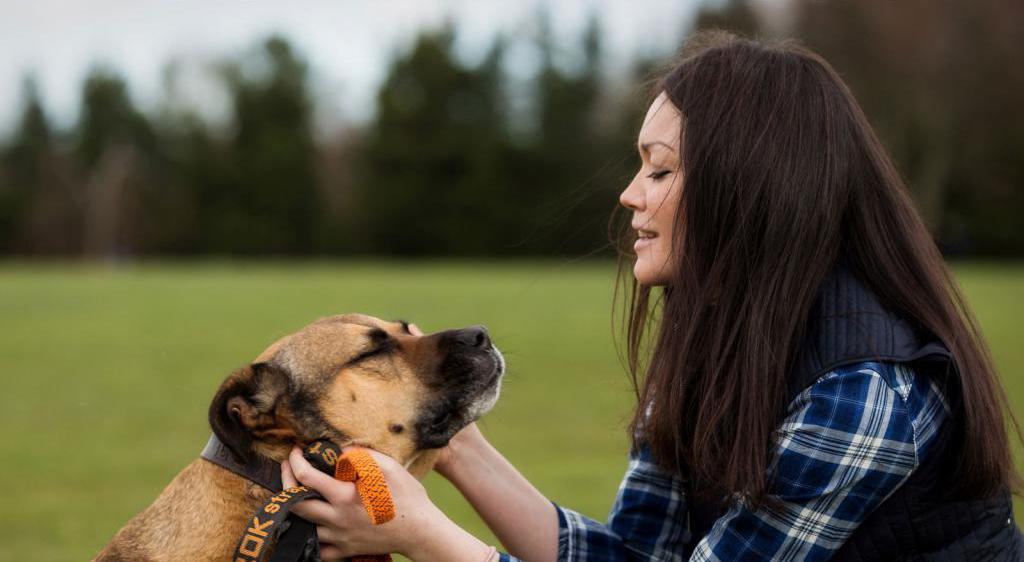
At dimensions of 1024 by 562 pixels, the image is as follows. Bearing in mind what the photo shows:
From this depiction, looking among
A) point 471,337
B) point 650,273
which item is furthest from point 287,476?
point 650,273

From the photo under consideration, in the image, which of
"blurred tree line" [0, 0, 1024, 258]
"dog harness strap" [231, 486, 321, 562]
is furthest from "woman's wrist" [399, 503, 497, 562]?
"blurred tree line" [0, 0, 1024, 258]

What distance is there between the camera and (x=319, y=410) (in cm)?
341

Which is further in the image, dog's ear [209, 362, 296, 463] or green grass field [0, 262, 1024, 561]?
green grass field [0, 262, 1024, 561]

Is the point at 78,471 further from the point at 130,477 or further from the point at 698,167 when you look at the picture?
the point at 698,167

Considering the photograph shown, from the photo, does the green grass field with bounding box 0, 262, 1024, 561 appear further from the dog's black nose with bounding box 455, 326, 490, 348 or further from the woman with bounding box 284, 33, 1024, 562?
the woman with bounding box 284, 33, 1024, 562

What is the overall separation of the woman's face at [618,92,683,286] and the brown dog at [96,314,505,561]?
2.25 feet

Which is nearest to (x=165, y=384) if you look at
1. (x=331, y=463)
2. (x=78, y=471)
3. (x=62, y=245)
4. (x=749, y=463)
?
(x=78, y=471)

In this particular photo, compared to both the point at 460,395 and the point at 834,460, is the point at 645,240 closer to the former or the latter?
the point at 460,395

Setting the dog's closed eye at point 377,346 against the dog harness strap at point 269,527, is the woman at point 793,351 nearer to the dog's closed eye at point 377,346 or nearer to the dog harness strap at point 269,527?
the dog harness strap at point 269,527

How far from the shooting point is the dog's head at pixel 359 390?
3.36 m

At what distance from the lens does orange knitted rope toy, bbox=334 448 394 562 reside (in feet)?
9.79

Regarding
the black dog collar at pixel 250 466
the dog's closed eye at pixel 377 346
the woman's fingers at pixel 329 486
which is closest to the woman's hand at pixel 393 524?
the woman's fingers at pixel 329 486

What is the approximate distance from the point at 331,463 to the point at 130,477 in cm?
602

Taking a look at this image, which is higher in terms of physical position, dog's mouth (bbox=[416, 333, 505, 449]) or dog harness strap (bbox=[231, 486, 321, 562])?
dog's mouth (bbox=[416, 333, 505, 449])
